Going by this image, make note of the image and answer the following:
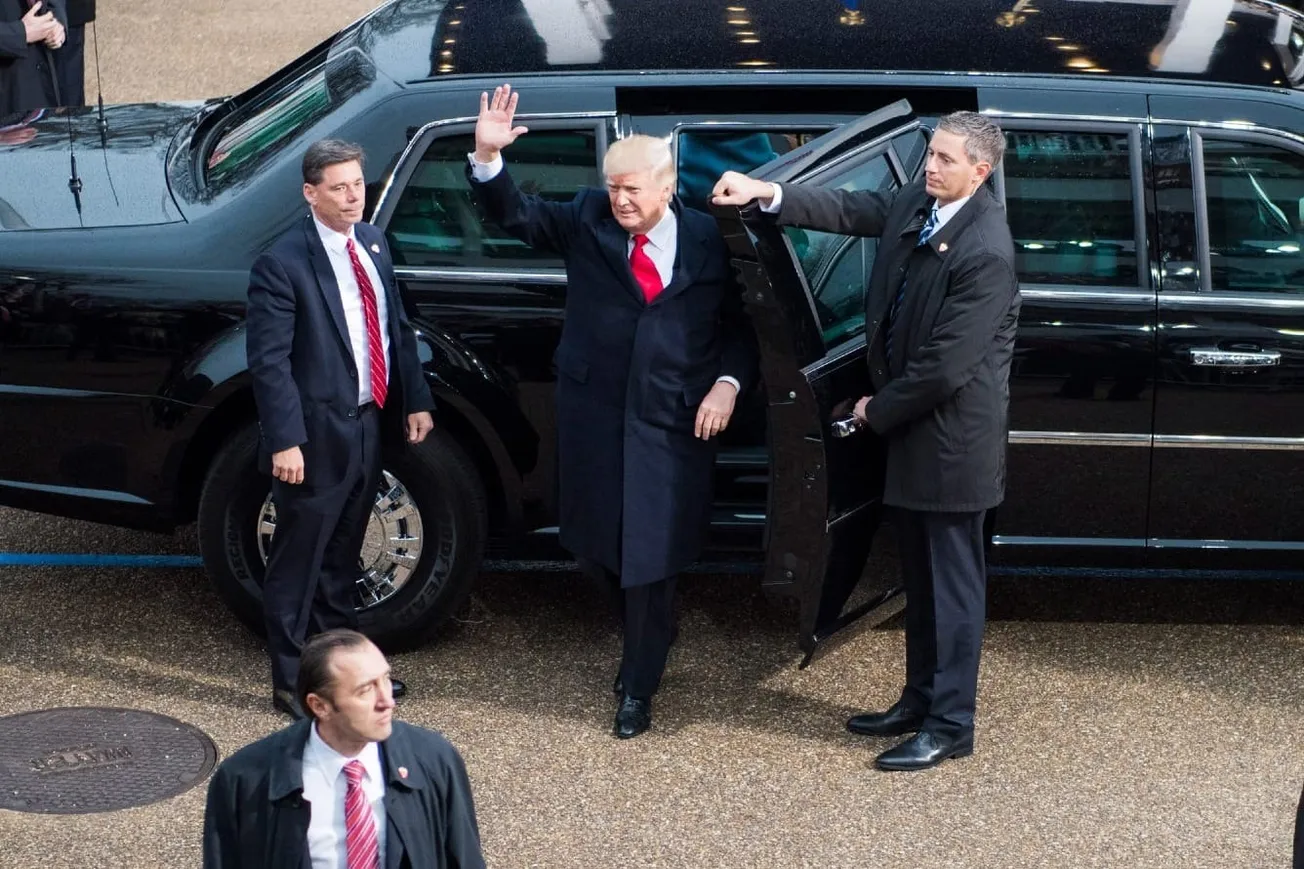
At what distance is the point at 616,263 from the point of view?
5.24 metres

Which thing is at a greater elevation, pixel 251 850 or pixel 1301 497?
pixel 251 850

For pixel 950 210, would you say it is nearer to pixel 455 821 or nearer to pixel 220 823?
pixel 455 821

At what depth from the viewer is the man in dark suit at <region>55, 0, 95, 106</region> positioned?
1045 cm

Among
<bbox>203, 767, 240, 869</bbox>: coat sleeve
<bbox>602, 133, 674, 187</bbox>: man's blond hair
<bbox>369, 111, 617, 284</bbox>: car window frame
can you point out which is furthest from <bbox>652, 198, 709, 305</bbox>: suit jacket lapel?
<bbox>203, 767, 240, 869</bbox>: coat sleeve

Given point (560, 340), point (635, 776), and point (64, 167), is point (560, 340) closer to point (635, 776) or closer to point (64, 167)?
point (635, 776)

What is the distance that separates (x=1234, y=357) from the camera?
5.59m

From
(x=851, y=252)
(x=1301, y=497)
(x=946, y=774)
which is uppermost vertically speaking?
(x=851, y=252)

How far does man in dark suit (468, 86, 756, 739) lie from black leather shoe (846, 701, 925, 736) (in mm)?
696

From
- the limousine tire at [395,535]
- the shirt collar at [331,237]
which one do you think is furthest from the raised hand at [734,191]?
the limousine tire at [395,535]

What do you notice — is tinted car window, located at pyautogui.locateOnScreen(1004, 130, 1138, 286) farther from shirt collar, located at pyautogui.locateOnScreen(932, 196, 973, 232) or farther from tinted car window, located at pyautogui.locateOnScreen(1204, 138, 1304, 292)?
shirt collar, located at pyautogui.locateOnScreen(932, 196, 973, 232)

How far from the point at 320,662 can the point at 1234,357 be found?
125 inches

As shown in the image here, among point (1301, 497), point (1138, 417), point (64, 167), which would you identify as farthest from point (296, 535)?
point (1301, 497)

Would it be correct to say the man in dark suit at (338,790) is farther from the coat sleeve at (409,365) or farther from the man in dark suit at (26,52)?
the man in dark suit at (26,52)

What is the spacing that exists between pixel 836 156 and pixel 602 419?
957 mm
